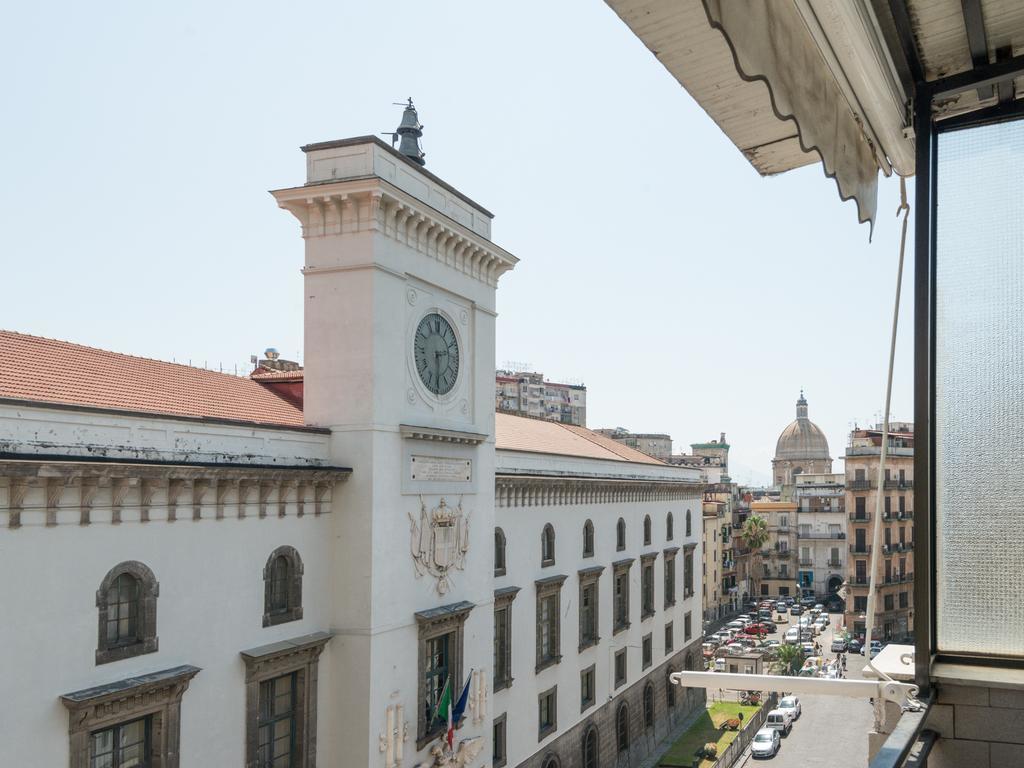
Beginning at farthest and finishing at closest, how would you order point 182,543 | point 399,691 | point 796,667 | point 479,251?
point 796,667 < point 479,251 < point 399,691 < point 182,543

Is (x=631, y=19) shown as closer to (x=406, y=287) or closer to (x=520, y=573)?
(x=406, y=287)

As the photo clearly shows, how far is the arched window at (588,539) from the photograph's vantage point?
3002 centimetres

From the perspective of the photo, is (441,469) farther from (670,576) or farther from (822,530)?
(822,530)

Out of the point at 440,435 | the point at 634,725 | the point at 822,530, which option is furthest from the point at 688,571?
the point at 822,530

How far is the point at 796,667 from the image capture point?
51.8 metres

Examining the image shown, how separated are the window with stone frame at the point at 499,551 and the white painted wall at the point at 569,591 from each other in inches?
8.1

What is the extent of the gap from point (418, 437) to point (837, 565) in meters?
69.1

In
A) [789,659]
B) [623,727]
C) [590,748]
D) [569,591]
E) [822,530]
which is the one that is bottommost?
[789,659]

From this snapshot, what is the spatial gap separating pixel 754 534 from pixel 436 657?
66.6 metres

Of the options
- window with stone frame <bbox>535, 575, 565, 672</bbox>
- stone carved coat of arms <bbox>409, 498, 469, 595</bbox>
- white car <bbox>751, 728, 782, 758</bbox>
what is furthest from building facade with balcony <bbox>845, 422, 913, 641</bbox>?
stone carved coat of arms <bbox>409, 498, 469, 595</bbox>

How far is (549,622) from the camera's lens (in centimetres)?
2734

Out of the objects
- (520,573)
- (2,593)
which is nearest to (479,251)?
(520,573)

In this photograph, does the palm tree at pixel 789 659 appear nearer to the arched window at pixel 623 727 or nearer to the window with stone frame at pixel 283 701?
the arched window at pixel 623 727

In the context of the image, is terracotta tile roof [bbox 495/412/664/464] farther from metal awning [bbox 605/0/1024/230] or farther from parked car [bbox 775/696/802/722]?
metal awning [bbox 605/0/1024/230]
